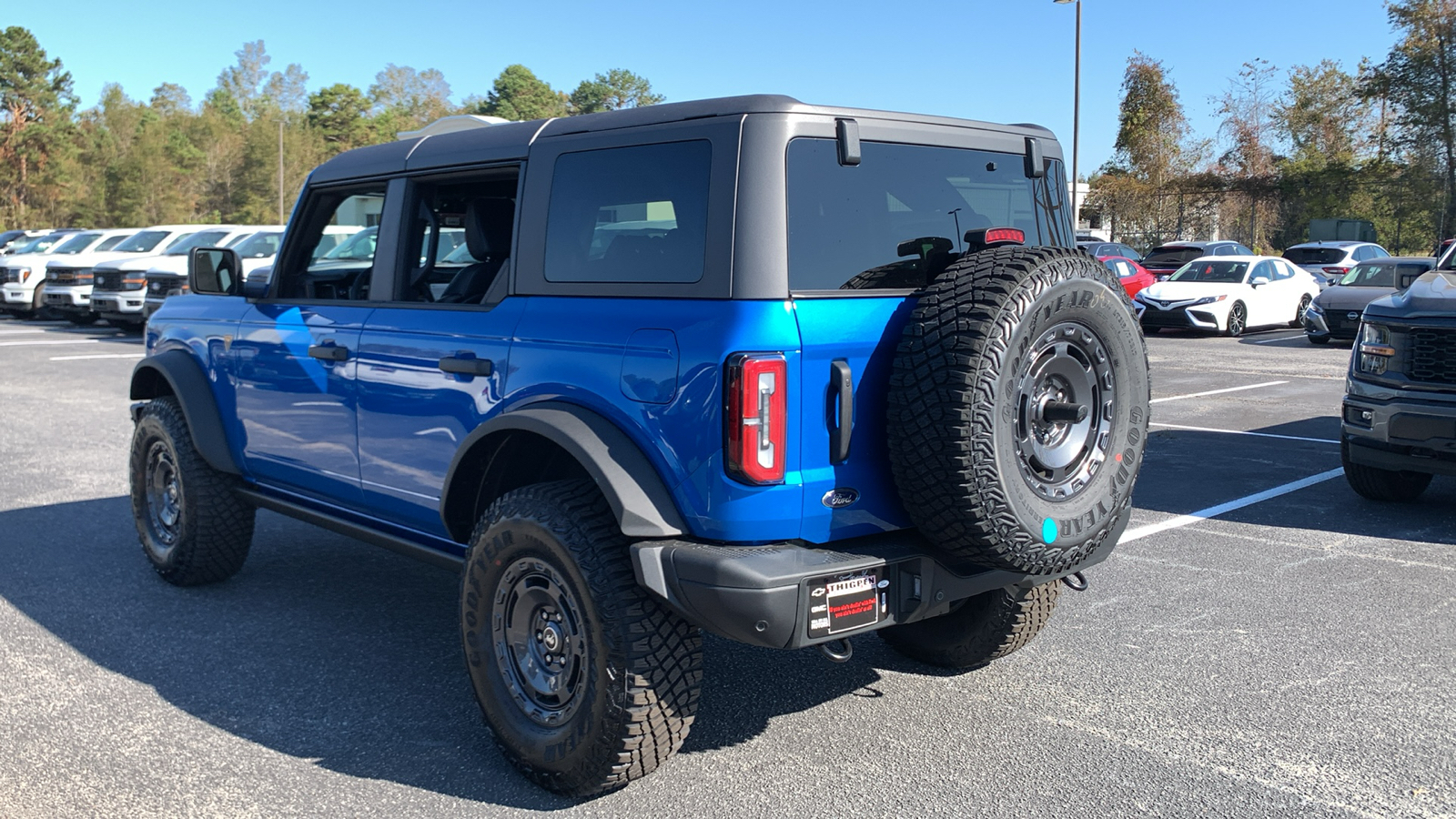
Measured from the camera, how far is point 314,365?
4652mm

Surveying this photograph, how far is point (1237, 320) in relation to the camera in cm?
2150

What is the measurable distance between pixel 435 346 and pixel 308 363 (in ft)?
3.04

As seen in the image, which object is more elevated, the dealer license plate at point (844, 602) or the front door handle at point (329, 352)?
the front door handle at point (329, 352)

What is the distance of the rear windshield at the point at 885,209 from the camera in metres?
3.32

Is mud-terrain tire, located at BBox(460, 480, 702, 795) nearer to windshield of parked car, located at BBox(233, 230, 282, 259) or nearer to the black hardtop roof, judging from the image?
the black hardtop roof

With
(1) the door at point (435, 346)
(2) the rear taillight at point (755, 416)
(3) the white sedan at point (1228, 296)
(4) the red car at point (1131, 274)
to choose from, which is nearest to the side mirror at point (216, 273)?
(1) the door at point (435, 346)

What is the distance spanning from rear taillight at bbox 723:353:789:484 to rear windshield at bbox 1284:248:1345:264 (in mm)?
27220

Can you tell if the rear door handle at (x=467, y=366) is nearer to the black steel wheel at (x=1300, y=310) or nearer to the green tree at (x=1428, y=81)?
the black steel wheel at (x=1300, y=310)

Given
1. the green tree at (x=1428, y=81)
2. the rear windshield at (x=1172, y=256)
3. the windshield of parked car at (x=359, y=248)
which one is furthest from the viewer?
the green tree at (x=1428, y=81)

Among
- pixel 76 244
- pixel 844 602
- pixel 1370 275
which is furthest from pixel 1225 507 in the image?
pixel 76 244

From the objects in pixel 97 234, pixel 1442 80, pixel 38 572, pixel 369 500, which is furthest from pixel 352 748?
pixel 1442 80

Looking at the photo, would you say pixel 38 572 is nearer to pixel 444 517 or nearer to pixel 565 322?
pixel 444 517

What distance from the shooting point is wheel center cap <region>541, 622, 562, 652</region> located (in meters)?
3.48

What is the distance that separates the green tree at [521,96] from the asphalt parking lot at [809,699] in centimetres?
11799
